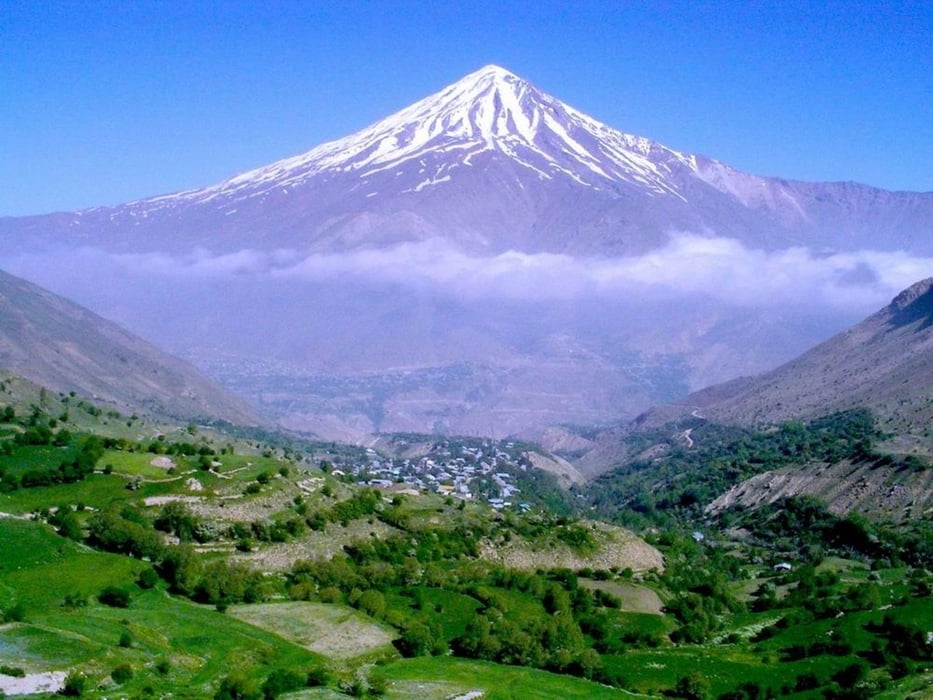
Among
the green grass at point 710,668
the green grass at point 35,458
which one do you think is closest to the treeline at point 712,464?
the green grass at point 710,668

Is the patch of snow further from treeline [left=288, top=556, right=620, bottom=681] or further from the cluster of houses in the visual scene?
the cluster of houses

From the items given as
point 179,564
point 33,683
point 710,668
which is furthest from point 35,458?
point 710,668

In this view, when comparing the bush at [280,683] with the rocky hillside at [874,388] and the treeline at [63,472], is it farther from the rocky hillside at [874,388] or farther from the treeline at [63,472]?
the rocky hillside at [874,388]

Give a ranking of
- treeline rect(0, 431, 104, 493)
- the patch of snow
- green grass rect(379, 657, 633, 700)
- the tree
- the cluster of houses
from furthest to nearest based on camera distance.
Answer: the cluster of houses → treeline rect(0, 431, 104, 493) → the tree → green grass rect(379, 657, 633, 700) → the patch of snow

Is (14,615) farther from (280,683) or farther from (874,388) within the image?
(874,388)

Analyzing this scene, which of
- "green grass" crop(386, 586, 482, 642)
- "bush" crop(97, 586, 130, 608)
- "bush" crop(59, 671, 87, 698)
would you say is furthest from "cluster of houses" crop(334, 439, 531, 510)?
"bush" crop(59, 671, 87, 698)

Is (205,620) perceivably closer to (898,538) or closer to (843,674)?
(843,674)
